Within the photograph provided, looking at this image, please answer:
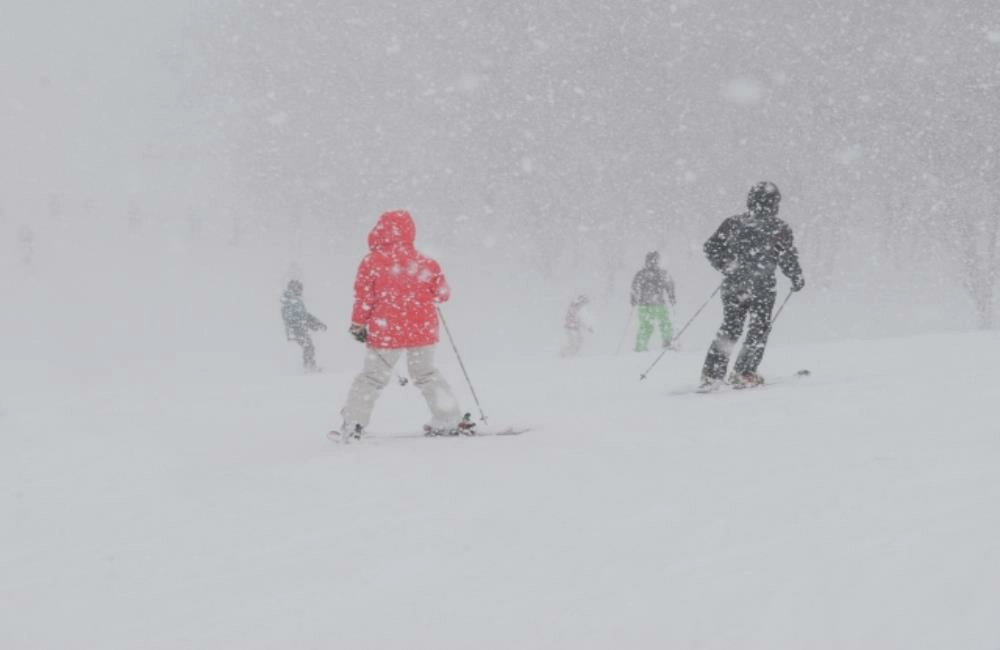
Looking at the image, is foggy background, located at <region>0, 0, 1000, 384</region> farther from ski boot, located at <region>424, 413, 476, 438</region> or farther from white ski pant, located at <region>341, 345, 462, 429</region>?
ski boot, located at <region>424, 413, 476, 438</region>

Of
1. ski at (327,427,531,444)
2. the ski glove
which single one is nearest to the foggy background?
ski at (327,427,531,444)

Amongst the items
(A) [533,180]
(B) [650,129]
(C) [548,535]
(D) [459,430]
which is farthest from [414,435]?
(A) [533,180]

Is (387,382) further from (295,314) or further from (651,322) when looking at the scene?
(295,314)

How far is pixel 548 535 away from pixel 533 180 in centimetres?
3392

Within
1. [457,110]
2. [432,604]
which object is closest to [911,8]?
[457,110]

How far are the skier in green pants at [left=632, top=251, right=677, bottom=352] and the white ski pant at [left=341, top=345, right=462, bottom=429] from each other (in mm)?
9075

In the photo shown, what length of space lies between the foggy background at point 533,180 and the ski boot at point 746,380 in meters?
16.1

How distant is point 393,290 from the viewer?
6363 millimetres

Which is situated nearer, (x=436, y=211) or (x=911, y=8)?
(x=911, y=8)

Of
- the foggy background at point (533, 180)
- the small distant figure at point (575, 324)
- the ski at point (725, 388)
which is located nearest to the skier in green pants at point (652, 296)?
the small distant figure at point (575, 324)

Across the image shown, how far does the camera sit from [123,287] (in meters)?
31.6

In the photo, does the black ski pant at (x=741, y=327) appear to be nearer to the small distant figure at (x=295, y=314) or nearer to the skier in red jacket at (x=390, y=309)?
the skier in red jacket at (x=390, y=309)

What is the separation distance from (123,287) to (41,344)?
7666 mm

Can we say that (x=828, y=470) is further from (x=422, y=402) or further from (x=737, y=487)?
(x=422, y=402)
